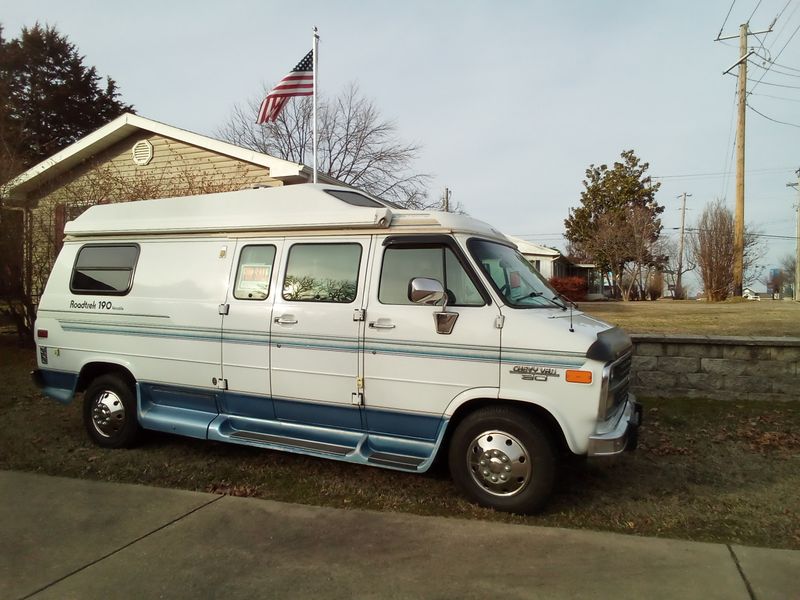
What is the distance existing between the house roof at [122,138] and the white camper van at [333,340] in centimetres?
707

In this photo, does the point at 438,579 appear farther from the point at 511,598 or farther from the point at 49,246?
the point at 49,246

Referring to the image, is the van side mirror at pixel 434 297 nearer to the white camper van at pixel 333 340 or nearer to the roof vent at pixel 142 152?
the white camper van at pixel 333 340

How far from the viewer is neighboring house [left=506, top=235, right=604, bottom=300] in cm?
3017

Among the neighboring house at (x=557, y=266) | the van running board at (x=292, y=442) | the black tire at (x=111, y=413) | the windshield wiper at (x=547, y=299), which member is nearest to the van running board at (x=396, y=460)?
the van running board at (x=292, y=442)

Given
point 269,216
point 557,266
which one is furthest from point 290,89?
point 557,266

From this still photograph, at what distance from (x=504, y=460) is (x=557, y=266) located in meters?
37.0

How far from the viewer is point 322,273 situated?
4.71 meters

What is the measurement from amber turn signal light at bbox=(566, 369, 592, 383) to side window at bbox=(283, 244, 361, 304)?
5.89ft

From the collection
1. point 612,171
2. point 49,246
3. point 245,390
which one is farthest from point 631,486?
point 612,171

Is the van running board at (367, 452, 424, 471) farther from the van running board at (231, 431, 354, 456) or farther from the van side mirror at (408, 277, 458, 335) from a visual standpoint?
the van side mirror at (408, 277, 458, 335)

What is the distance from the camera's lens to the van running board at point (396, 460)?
4191 mm

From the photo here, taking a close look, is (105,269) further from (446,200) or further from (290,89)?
(446,200)

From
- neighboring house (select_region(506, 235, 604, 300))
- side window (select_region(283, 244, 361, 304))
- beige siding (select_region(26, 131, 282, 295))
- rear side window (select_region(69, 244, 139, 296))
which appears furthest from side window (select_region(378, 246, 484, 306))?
neighboring house (select_region(506, 235, 604, 300))

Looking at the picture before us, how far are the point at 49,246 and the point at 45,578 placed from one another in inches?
361
